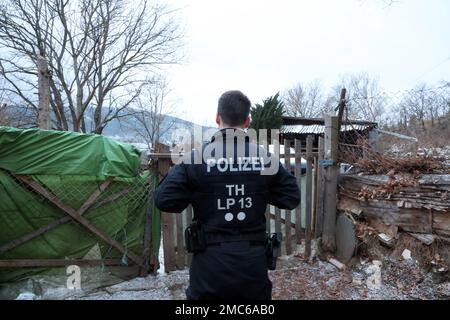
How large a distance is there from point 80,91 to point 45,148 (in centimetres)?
1696

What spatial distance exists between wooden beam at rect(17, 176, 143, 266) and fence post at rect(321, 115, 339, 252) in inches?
107

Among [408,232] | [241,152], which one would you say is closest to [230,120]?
[241,152]

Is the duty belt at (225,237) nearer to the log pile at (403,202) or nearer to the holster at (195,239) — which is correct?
the holster at (195,239)

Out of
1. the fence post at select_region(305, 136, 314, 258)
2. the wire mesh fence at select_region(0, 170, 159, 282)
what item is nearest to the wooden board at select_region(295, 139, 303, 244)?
the fence post at select_region(305, 136, 314, 258)

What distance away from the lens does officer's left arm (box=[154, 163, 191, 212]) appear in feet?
5.89

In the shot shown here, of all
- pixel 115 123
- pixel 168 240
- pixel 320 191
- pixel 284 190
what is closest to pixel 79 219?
pixel 168 240

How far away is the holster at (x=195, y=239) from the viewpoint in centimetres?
187

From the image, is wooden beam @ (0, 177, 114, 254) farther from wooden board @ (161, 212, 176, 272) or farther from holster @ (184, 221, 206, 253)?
holster @ (184, 221, 206, 253)

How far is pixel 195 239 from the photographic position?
1880 mm

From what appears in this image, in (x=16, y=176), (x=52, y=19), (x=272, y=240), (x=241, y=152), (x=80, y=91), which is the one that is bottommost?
(x=272, y=240)

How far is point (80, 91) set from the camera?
1845 cm

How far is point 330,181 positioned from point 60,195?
11.9ft
